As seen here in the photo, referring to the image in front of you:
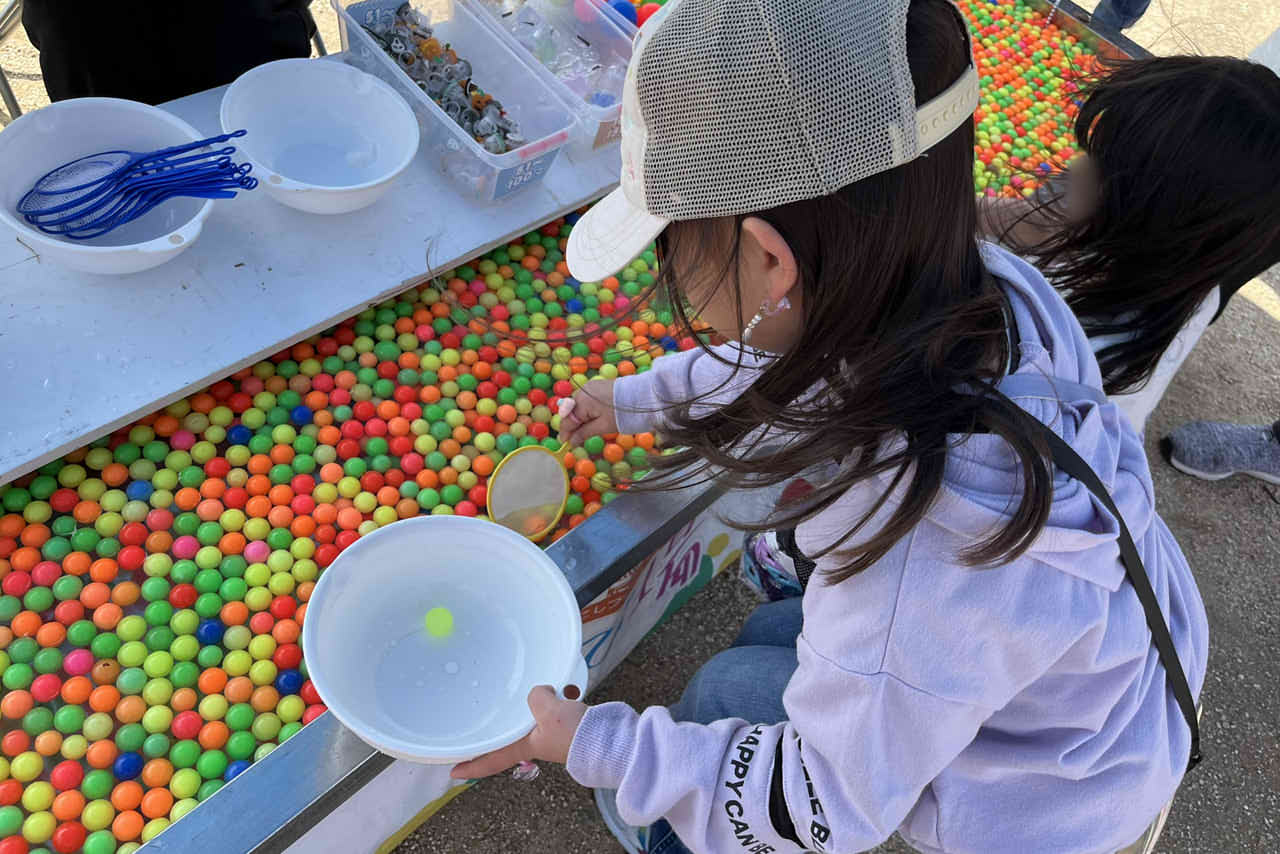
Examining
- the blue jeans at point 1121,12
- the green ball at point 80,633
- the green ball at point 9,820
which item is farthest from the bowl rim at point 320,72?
the blue jeans at point 1121,12

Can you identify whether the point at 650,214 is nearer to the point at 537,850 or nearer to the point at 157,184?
the point at 157,184

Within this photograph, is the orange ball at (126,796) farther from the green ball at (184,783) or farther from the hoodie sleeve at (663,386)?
the hoodie sleeve at (663,386)

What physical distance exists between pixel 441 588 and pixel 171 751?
0.42 m

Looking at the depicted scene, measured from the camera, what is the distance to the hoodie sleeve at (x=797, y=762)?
0.82 metres

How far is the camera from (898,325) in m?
0.81

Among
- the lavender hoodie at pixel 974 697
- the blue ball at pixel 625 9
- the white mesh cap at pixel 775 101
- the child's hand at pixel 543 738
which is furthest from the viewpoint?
the blue ball at pixel 625 9

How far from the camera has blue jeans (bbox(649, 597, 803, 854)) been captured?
127 centimetres

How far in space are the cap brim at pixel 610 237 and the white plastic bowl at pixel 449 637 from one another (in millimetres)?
420

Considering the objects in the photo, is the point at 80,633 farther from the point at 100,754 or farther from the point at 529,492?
the point at 529,492

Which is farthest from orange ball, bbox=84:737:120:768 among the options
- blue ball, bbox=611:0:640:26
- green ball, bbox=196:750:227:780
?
blue ball, bbox=611:0:640:26

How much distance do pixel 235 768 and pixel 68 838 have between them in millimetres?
196

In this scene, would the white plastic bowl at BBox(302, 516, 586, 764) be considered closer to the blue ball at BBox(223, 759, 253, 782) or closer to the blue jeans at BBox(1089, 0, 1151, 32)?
the blue ball at BBox(223, 759, 253, 782)

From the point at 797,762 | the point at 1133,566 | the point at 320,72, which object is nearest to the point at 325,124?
the point at 320,72

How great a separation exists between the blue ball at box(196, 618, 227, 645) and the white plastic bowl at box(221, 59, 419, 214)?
0.68m
